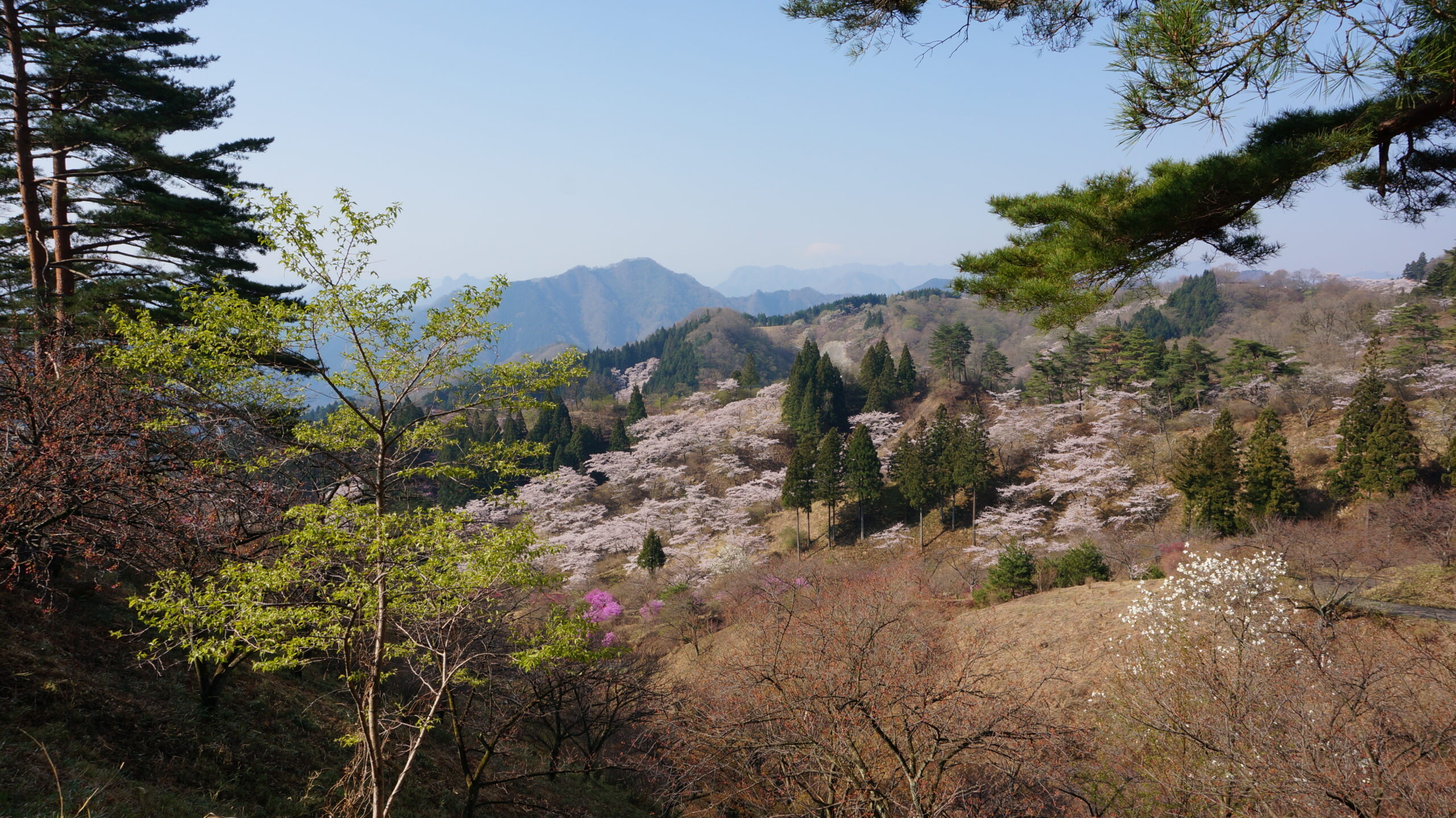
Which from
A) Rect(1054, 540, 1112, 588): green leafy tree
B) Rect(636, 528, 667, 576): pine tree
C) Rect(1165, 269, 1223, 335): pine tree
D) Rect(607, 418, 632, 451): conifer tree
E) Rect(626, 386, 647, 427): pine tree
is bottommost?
Rect(636, 528, 667, 576): pine tree

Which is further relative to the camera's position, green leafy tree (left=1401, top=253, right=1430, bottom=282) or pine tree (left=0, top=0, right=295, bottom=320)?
green leafy tree (left=1401, top=253, right=1430, bottom=282)

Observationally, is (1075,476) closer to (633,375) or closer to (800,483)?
(800,483)

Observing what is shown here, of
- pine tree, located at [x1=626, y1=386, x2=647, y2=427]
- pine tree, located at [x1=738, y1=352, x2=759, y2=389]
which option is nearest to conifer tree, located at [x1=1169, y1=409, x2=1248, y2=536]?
pine tree, located at [x1=738, y1=352, x2=759, y2=389]

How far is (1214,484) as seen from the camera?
23781 millimetres

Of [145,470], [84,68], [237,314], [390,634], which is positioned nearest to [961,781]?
[390,634]

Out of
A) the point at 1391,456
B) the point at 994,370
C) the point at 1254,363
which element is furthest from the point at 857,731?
the point at 994,370

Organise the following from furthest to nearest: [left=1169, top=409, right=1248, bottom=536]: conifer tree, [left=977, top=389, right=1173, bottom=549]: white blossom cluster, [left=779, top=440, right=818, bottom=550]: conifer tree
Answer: [left=779, top=440, right=818, bottom=550]: conifer tree < [left=977, top=389, right=1173, bottom=549]: white blossom cluster < [left=1169, top=409, right=1248, bottom=536]: conifer tree

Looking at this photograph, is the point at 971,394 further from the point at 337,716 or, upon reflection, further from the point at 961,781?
the point at 337,716

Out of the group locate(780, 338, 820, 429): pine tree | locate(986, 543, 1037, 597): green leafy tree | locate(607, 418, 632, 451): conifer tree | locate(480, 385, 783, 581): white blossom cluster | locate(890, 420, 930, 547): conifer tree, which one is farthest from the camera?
locate(607, 418, 632, 451): conifer tree

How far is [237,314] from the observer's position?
517 centimetres

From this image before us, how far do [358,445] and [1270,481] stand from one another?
2931 cm

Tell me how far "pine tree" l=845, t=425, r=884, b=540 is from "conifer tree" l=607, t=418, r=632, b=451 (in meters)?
17.1

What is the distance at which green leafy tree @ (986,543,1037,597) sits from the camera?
855 inches

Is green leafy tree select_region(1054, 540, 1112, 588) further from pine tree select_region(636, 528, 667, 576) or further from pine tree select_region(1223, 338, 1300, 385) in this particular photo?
pine tree select_region(1223, 338, 1300, 385)
